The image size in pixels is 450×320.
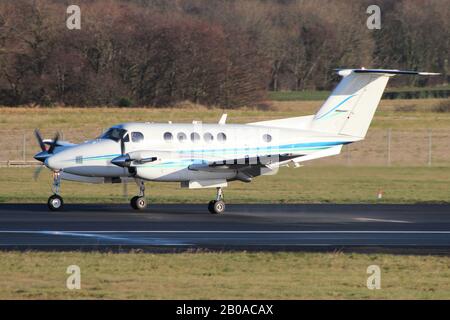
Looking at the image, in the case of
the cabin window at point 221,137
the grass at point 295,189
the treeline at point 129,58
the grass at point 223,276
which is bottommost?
the grass at point 223,276

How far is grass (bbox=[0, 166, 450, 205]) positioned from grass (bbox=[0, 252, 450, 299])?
51.3 ft

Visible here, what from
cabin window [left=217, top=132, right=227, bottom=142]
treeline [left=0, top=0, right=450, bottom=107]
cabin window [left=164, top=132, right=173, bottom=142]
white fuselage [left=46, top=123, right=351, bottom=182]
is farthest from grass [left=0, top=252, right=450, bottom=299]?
treeline [left=0, top=0, right=450, bottom=107]

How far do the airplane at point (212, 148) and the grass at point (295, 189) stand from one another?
3616mm

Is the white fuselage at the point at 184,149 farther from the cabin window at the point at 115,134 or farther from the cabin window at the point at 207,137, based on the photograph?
the cabin window at the point at 115,134

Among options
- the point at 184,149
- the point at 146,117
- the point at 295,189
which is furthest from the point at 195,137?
the point at 146,117

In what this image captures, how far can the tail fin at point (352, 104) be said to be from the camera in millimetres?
35781

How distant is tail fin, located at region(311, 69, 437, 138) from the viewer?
3578cm

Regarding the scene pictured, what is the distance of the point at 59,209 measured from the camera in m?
32.5

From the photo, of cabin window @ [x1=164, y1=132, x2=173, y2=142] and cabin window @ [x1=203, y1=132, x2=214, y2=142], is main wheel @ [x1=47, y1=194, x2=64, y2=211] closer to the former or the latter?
cabin window @ [x1=164, y1=132, x2=173, y2=142]

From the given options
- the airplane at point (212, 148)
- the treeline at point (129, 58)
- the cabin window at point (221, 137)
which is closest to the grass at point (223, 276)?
the airplane at point (212, 148)

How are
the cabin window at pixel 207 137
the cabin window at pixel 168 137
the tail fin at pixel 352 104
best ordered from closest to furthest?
the cabin window at pixel 168 137, the cabin window at pixel 207 137, the tail fin at pixel 352 104

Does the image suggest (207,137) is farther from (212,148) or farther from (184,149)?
(184,149)

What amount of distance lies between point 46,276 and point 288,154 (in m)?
14.2
